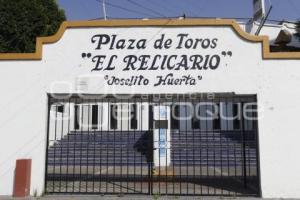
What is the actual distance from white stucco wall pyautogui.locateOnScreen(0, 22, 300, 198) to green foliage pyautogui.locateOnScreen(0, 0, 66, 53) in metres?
12.8

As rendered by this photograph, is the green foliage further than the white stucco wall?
Yes

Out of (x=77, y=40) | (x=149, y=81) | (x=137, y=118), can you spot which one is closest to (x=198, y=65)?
(x=149, y=81)

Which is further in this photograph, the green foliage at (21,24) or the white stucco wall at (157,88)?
the green foliage at (21,24)

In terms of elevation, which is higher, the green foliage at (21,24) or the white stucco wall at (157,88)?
the green foliage at (21,24)

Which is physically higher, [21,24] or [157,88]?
[21,24]

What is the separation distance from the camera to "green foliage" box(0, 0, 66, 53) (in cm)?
2283

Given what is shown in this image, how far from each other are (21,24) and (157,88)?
14.8m

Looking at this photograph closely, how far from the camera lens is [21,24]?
23.1 meters

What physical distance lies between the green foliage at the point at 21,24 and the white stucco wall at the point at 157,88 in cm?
1279

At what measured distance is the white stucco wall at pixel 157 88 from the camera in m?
10.4

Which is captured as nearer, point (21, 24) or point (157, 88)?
point (157, 88)

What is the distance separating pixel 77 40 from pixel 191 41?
297 centimetres

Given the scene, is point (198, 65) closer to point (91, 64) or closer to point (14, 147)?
point (91, 64)

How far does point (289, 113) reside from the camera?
34.4 feet
